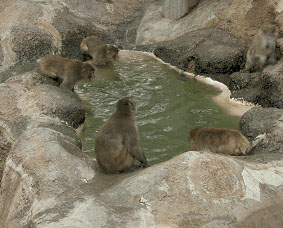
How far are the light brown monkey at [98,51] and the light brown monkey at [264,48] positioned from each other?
156 inches

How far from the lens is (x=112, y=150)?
554 cm

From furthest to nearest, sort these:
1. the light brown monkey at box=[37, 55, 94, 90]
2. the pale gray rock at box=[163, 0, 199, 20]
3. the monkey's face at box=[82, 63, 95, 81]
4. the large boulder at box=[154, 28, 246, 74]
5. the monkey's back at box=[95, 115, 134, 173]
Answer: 1. the pale gray rock at box=[163, 0, 199, 20]
2. the large boulder at box=[154, 28, 246, 74]
3. the monkey's face at box=[82, 63, 95, 81]
4. the light brown monkey at box=[37, 55, 94, 90]
5. the monkey's back at box=[95, 115, 134, 173]

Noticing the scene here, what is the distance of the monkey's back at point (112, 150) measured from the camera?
18.2 ft

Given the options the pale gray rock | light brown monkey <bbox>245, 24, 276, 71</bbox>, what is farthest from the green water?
the pale gray rock

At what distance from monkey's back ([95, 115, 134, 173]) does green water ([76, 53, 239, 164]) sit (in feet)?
5.18

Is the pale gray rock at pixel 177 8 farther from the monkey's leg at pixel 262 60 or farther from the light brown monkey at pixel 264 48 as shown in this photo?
the monkey's leg at pixel 262 60

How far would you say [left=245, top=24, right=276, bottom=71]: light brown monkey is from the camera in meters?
10.5

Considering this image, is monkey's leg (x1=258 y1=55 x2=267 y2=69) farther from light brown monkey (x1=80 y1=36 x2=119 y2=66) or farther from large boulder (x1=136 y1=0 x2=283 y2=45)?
light brown monkey (x1=80 y1=36 x2=119 y2=66)

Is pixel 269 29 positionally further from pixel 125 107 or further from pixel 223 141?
pixel 125 107

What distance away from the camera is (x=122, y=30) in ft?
48.2

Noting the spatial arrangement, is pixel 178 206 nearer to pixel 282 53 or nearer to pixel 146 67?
pixel 282 53

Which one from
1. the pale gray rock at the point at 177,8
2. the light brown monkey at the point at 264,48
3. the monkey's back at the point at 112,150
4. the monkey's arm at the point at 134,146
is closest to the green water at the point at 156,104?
the light brown monkey at the point at 264,48

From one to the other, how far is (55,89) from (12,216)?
4.02 m

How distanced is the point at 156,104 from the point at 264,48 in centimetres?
308
